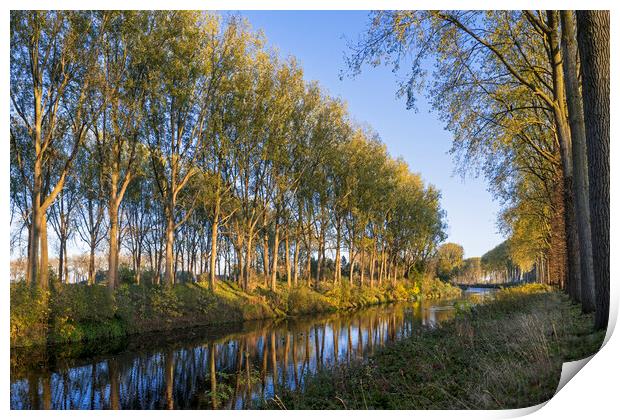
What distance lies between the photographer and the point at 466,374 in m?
5.41

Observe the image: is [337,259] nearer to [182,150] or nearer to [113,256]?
[182,150]

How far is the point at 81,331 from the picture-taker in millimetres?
9555

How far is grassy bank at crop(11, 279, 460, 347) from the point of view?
6.96 metres

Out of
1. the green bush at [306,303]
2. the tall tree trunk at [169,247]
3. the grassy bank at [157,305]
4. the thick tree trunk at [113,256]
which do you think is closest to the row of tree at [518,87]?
the grassy bank at [157,305]

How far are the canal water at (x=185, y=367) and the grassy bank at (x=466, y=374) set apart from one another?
809 mm

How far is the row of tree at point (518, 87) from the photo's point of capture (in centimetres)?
617

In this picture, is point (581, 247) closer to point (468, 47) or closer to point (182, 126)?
point (468, 47)

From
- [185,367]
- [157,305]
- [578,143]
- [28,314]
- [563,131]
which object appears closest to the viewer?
[28,314]

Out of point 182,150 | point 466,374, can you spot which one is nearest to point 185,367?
point 466,374

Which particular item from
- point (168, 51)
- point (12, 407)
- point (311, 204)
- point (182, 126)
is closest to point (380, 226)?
point (311, 204)

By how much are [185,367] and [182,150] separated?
9.97 meters

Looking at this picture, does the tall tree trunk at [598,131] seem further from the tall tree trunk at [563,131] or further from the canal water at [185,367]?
the canal water at [185,367]

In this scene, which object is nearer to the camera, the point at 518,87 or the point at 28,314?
the point at 28,314

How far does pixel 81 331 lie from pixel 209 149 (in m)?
9.64
